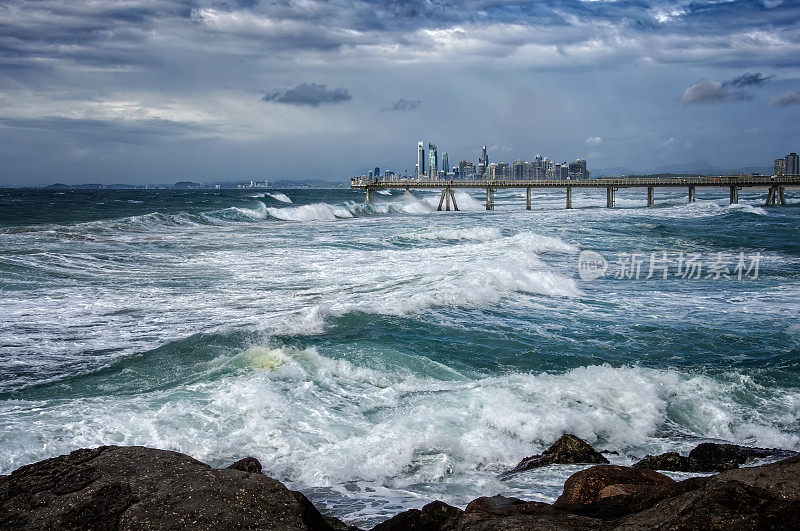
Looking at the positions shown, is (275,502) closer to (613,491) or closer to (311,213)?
(613,491)

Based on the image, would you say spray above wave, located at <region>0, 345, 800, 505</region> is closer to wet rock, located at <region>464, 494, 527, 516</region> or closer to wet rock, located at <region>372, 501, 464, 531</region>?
wet rock, located at <region>464, 494, 527, 516</region>

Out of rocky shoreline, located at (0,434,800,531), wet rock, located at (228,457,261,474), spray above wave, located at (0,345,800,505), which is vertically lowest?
spray above wave, located at (0,345,800,505)

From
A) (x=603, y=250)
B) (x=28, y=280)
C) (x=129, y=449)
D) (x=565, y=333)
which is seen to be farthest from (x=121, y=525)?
(x=603, y=250)

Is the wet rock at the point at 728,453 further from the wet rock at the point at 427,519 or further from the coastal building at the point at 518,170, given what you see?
the coastal building at the point at 518,170

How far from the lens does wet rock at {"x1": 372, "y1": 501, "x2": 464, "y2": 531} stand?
15.3ft

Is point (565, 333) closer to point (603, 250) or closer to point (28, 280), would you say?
point (28, 280)

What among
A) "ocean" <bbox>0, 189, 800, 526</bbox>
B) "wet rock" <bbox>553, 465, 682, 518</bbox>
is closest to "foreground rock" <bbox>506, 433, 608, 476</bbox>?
"ocean" <bbox>0, 189, 800, 526</bbox>

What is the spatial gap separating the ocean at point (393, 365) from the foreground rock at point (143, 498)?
1.53 m

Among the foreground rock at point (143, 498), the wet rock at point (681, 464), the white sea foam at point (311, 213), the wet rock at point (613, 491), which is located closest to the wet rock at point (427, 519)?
the foreground rock at point (143, 498)

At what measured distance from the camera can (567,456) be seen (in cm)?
749

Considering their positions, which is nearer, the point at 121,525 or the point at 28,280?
the point at 121,525

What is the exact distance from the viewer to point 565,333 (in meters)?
14.1

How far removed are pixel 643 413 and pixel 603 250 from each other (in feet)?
73.3

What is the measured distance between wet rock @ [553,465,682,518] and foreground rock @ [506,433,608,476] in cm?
195
